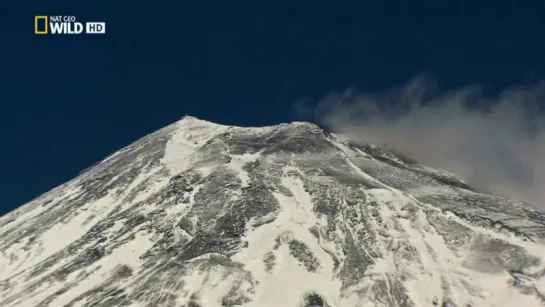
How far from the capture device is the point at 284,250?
569ft

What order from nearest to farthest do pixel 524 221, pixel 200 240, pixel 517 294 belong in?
pixel 517 294
pixel 200 240
pixel 524 221

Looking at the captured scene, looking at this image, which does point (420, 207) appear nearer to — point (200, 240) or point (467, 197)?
point (467, 197)

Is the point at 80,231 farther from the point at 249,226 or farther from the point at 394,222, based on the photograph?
the point at 394,222

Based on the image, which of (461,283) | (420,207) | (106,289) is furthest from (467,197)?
(106,289)

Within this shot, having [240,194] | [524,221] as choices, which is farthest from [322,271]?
[524,221]

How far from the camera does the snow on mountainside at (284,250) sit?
164m

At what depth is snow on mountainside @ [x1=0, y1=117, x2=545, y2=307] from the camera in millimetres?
164250

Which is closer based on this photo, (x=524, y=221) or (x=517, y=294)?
(x=517, y=294)

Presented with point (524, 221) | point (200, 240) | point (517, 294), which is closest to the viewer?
point (517, 294)

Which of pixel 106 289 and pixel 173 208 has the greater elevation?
pixel 173 208

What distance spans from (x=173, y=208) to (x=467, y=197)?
2102 inches

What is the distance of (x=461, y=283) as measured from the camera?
169 metres

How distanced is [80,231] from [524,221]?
254 ft

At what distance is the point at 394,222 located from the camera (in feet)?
606
